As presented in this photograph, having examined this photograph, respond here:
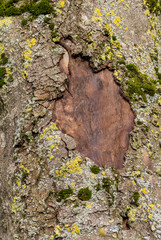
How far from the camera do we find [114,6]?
466cm

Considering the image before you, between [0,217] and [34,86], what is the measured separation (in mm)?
2078

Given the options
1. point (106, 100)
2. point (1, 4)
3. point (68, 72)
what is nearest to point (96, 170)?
point (106, 100)

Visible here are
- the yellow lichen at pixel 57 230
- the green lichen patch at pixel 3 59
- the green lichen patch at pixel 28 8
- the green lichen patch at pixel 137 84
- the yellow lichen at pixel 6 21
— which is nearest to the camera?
the yellow lichen at pixel 57 230

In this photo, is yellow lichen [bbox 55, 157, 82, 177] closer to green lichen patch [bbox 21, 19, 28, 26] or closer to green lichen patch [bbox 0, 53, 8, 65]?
green lichen patch [bbox 0, 53, 8, 65]

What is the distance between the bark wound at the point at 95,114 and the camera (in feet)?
12.9

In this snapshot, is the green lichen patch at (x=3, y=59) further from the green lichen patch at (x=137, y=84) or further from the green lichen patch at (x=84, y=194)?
the green lichen patch at (x=84, y=194)

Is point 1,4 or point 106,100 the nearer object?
point 106,100

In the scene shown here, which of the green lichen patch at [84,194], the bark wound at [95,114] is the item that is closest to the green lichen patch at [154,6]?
the bark wound at [95,114]

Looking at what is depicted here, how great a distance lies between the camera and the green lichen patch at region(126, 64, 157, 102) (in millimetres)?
4215

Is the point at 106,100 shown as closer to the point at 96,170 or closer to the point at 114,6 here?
the point at 96,170

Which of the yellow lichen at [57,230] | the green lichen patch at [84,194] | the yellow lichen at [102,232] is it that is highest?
the green lichen patch at [84,194]

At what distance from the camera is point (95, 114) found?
408 cm

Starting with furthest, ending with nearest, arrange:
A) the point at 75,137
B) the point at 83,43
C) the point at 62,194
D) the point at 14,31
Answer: the point at 14,31 < the point at 83,43 < the point at 75,137 < the point at 62,194

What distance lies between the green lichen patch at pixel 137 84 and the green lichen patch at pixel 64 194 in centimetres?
163
